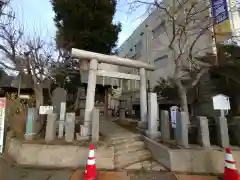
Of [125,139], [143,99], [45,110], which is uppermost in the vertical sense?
[143,99]

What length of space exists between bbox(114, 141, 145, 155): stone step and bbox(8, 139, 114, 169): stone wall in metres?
0.53

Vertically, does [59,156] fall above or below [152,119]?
below

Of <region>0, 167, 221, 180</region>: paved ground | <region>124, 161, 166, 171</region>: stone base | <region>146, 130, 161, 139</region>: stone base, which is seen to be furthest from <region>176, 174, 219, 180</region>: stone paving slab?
<region>146, 130, 161, 139</region>: stone base

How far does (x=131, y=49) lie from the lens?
2214 cm

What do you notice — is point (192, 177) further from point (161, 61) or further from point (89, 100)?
point (161, 61)

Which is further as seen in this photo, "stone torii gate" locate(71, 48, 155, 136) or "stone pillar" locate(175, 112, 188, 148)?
"stone torii gate" locate(71, 48, 155, 136)

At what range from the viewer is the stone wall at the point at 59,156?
15.0ft

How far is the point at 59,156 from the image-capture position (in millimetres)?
4625

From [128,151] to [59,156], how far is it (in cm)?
223

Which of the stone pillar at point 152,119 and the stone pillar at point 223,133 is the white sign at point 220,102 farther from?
the stone pillar at point 152,119

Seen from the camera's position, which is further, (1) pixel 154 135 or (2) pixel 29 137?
(1) pixel 154 135

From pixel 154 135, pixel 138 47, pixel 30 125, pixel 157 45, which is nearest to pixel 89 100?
pixel 30 125

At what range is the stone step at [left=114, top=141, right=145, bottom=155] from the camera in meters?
5.22

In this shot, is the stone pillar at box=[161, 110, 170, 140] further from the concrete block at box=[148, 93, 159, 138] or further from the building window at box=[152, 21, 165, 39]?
the building window at box=[152, 21, 165, 39]
